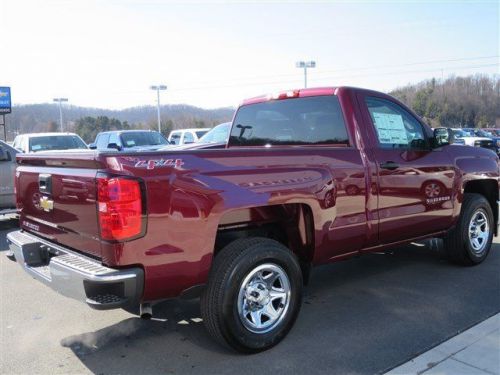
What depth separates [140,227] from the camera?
9.40 feet

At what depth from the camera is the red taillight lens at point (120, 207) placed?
9.25 feet

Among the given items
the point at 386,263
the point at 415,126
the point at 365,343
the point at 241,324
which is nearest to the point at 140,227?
the point at 241,324

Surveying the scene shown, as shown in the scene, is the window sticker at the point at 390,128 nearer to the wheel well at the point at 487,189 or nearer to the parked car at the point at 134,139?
the wheel well at the point at 487,189

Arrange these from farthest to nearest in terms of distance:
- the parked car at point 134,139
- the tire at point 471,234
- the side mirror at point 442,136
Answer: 1. the parked car at point 134,139
2. the tire at point 471,234
3. the side mirror at point 442,136

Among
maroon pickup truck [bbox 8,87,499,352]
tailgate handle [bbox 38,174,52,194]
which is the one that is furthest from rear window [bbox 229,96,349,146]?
tailgate handle [bbox 38,174,52,194]

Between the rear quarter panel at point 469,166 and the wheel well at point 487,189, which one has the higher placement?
the rear quarter panel at point 469,166

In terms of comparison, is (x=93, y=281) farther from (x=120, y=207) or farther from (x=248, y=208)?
(x=248, y=208)

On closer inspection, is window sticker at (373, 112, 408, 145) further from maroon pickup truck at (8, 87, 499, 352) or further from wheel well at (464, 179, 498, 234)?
wheel well at (464, 179, 498, 234)

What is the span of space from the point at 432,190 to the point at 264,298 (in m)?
2.33

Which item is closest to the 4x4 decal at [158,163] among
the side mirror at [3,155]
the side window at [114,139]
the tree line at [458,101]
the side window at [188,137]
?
the side mirror at [3,155]

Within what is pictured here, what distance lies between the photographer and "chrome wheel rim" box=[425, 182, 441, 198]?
4759mm

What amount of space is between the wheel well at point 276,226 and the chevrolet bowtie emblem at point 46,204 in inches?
48.9

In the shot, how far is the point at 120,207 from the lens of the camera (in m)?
2.82

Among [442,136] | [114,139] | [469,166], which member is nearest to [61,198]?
[442,136]
